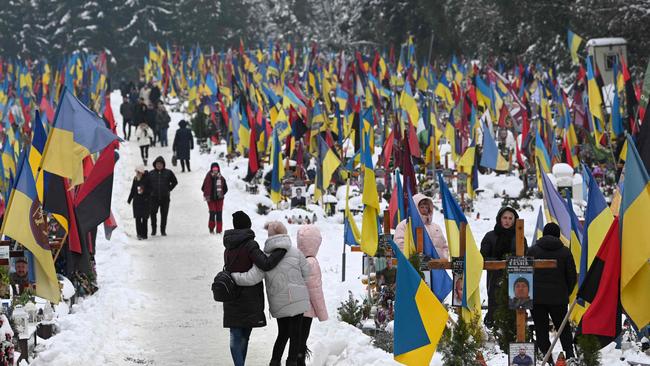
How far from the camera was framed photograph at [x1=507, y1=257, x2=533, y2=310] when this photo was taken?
10.4 metres

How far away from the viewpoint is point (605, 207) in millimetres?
11055

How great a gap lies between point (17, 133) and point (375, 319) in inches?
606

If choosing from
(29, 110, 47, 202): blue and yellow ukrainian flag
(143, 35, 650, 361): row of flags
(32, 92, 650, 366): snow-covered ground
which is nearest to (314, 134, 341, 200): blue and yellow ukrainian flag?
(143, 35, 650, 361): row of flags

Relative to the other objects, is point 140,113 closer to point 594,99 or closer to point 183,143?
point 183,143

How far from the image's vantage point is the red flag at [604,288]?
9.85m

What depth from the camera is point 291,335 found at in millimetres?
11531

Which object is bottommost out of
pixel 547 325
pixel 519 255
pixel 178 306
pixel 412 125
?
pixel 178 306

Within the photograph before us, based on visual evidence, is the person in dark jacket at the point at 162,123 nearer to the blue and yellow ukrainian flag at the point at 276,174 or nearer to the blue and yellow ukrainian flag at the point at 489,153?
the blue and yellow ukrainian flag at the point at 276,174

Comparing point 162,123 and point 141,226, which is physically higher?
point 162,123

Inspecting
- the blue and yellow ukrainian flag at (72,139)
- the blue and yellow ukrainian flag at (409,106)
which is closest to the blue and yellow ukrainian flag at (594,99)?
the blue and yellow ukrainian flag at (409,106)

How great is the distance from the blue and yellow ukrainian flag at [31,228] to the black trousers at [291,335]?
2016mm

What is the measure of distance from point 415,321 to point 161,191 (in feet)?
38.2

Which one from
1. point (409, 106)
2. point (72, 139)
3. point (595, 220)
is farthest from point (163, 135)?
point (595, 220)

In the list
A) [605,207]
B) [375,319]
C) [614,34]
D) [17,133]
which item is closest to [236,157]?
[17,133]
